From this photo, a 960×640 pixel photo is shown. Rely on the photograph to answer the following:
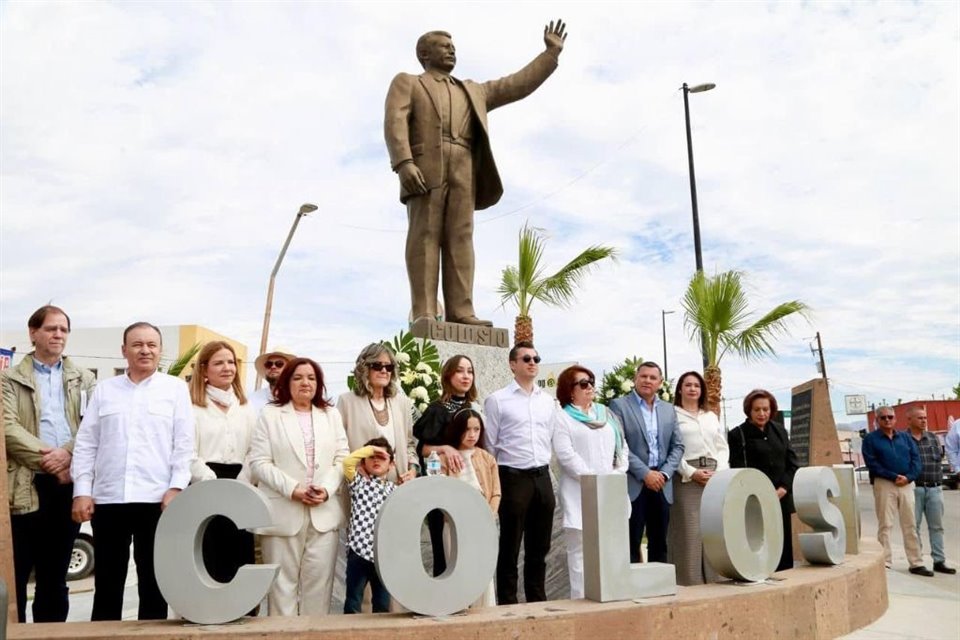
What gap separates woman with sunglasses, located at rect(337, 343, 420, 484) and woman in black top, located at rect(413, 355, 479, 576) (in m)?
0.11

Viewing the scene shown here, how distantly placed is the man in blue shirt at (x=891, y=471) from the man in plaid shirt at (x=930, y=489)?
149 millimetres

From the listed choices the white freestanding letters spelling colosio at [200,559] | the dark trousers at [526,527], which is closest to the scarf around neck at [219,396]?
the white freestanding letters spelling colosio at [200,559]

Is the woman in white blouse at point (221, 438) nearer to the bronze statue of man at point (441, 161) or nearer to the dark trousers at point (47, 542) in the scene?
the dark trousers at point (47, 542)

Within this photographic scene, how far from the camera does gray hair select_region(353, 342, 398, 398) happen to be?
14.5ft

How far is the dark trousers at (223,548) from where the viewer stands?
3902mm

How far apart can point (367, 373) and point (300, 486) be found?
0.82 m

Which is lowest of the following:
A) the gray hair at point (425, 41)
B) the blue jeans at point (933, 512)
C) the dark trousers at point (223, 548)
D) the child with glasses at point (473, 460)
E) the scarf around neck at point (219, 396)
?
the blue jeans at point (933, 512)

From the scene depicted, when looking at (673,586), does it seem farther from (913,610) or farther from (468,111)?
(468,111)

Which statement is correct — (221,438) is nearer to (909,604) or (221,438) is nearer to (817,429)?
(909,604)

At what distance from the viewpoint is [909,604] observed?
5570 millimetres

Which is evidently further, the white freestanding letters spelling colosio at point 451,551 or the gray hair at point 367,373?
the gray hair at point 367,373

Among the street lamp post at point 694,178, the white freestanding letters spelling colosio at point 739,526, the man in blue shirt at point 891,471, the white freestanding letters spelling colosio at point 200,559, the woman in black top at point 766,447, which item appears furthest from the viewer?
the street lamp post at point 694,178

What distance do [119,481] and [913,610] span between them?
4957 millimetres

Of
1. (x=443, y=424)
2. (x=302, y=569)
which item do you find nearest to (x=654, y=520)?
(x=443, y=424)
